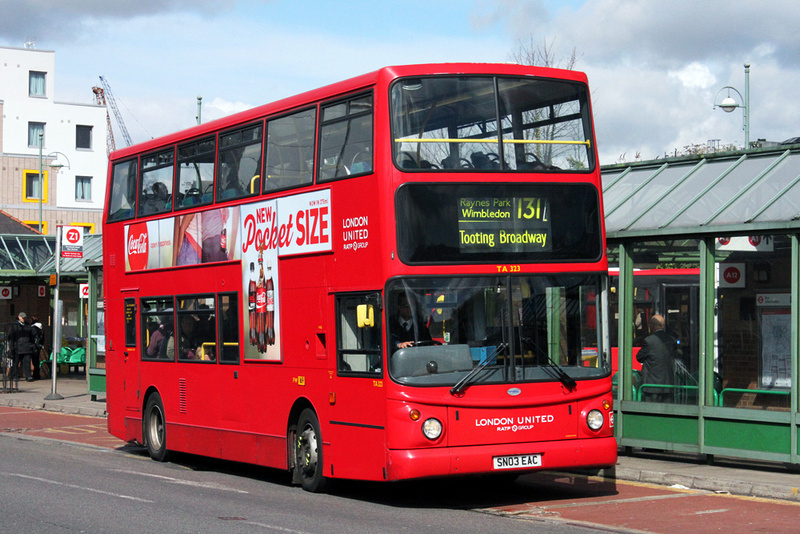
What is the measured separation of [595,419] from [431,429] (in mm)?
1792

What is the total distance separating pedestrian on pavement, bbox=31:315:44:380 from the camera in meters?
33.8

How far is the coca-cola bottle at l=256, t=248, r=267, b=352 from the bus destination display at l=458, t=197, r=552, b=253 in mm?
3336

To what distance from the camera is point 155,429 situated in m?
16.5

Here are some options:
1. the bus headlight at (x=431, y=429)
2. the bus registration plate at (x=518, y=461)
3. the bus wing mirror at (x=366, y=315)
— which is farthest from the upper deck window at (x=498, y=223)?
the bus registration plate at (x=518, y=461)

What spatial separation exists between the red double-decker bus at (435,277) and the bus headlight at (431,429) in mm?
19

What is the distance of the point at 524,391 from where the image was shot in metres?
10.9

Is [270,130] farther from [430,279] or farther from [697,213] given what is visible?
[697,213]

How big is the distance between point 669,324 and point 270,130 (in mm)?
5875

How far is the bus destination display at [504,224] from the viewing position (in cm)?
1091

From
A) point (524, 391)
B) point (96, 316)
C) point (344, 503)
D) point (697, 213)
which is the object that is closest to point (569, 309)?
point (524, 391)

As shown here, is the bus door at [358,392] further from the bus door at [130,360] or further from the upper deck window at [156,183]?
the bus door at [130,360]

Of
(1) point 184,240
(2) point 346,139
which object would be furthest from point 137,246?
(2) point 346,139

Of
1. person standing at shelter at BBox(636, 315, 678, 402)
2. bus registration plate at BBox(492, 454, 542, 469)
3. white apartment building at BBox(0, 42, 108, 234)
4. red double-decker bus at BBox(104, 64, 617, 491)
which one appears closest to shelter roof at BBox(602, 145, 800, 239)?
person standing at shelter at BBox(636, 315, 678, 402)

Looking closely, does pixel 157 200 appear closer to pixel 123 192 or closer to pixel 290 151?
pixel 123 192
